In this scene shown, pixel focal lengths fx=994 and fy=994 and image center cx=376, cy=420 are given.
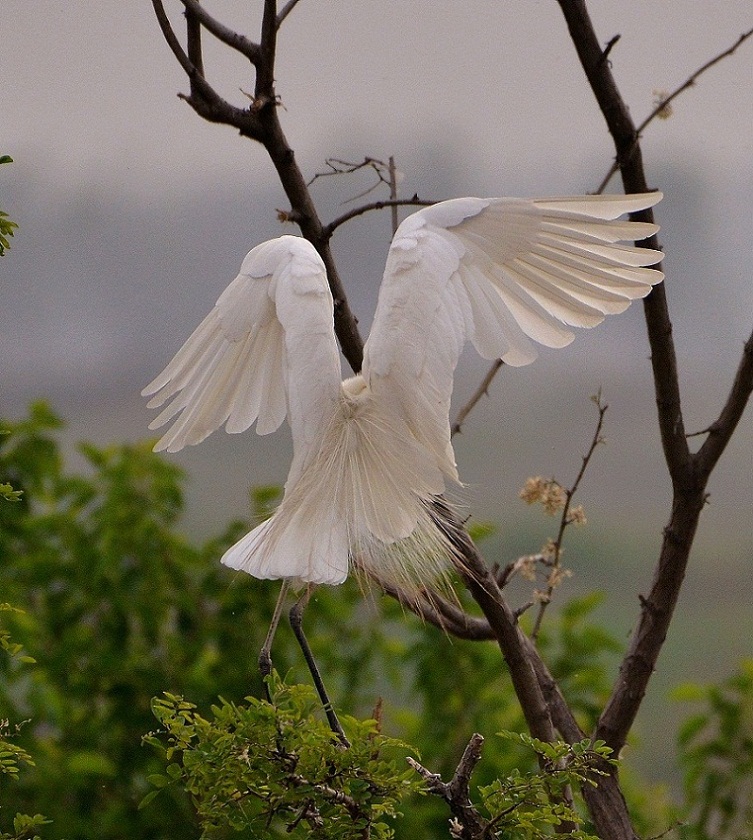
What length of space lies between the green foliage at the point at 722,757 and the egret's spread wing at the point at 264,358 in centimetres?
91

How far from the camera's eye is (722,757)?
1496mm

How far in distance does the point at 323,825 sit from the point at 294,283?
429 millimetres

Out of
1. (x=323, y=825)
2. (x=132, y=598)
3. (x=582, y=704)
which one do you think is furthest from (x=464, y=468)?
(x=323, y=825)

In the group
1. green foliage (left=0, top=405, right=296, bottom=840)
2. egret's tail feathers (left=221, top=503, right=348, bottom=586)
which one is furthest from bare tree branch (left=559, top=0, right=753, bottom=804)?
green foliage (left=0, top=405, right=296, bottom=840)

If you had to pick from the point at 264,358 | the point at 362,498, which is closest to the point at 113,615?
the point at 264,358

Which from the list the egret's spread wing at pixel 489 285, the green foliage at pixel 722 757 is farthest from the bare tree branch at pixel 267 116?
the green foliage at pixel 722 757

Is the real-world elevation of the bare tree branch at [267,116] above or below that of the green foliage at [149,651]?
above

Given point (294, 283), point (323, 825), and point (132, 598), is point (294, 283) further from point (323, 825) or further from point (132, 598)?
point (132, 598)

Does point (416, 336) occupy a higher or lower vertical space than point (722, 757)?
higher

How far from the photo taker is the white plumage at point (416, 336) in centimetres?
79

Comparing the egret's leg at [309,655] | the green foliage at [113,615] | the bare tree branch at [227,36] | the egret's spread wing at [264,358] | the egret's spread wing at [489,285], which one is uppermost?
the bare tree branch at [227,36]

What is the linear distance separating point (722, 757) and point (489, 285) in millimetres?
996

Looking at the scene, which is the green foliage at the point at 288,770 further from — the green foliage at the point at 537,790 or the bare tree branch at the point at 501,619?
the bare tree branch at the point at 501,619

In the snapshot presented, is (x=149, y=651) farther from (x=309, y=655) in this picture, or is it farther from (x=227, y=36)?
(x=227, y=36)
